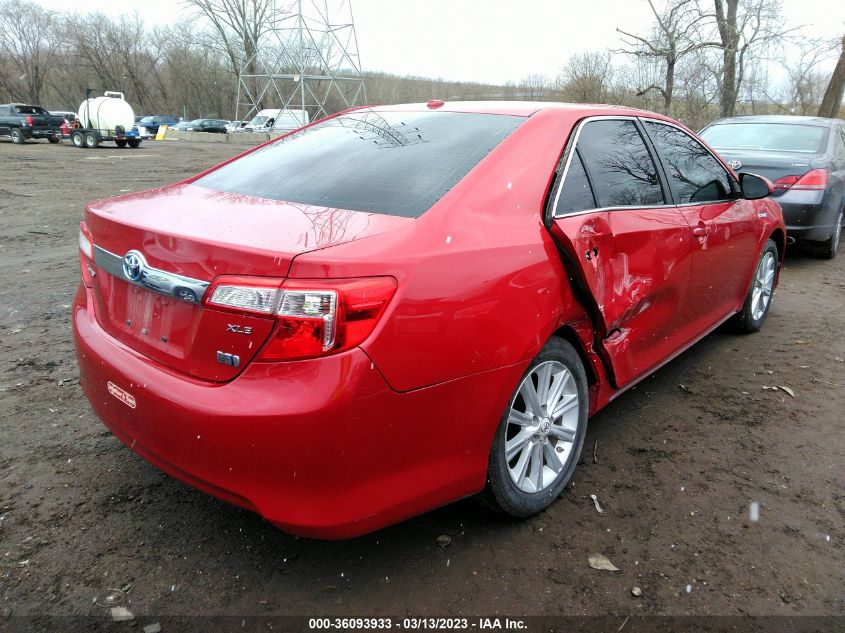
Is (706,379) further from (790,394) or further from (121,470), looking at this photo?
(121,470)

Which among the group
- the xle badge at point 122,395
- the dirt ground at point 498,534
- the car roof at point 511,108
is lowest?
the dirt ground at point 498,534

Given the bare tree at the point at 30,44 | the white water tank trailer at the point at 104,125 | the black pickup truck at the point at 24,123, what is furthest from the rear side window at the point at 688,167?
the bare tree at the point at 30,44

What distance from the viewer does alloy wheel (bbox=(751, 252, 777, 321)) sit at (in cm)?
474

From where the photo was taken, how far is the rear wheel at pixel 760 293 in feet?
15.4

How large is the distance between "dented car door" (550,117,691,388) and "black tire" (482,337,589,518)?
209mm

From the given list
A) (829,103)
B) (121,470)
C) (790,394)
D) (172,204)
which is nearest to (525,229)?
(172,204)

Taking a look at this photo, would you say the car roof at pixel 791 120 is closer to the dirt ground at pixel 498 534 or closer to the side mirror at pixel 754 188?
the side mirror at pixel 754 188

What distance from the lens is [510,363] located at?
221 cm

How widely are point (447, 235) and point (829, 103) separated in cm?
2126

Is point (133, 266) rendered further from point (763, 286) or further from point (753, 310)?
point (763, 286)

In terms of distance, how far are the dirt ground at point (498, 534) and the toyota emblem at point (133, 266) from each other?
3.28 feet

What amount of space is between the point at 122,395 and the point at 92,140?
31496 millimetres

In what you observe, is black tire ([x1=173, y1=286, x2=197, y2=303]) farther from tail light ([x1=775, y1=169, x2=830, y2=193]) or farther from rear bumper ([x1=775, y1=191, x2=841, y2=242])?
tail light ([x1=775, y1=169, x2=830, y2=193])

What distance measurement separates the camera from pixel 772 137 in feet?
25.8
